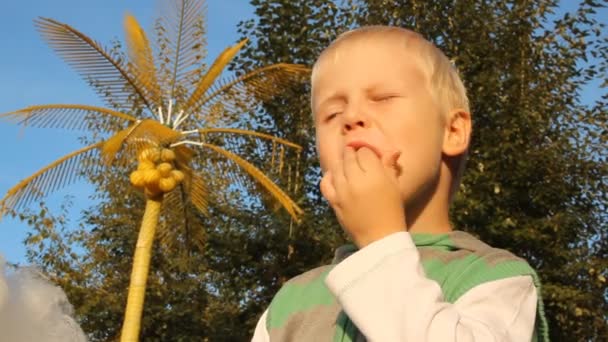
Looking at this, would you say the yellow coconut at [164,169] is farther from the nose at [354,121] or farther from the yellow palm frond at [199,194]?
the nose at [354,121]

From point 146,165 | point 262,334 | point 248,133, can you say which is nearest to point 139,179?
point 146,165

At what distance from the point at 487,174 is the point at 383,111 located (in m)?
11.7

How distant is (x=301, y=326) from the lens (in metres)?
1.71

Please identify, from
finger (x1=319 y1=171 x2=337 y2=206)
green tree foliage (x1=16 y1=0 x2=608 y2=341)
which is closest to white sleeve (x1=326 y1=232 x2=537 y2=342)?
finger (x1=319 y1=171 x2=337 y2=206)

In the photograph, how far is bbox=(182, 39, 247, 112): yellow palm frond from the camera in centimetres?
1456

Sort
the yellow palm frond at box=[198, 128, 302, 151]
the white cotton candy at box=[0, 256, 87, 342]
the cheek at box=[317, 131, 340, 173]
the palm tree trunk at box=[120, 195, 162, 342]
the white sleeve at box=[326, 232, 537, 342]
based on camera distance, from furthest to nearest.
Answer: the yellow palm frond at box=[198, 128, 302, 151] → the palm tree trunk at box=[120, 195, 162, 342] → the cheek at box=[317, 131, 340, 173] → the white sleeve at box=[326, 232, 537, 342] → the white cotton candy at box=[0, 256, 87, 342]

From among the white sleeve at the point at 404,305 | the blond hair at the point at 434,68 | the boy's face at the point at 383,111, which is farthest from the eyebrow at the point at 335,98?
the white sleeve at the point at 404,305

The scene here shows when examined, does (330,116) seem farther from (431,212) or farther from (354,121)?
(431,212)

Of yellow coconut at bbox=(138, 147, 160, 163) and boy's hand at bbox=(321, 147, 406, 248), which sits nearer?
boy's hand at bbox=(321, 147, 406, 248)

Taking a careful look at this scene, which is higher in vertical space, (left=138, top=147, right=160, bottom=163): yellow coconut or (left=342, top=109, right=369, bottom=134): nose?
(left=342, top=109, right=369, bottom=134): nose

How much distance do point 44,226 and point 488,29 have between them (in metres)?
9.77

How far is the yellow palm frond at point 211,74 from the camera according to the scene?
14.6 m

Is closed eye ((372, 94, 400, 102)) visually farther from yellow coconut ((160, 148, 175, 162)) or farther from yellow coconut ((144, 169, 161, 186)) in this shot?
yellow coconut ((160, 148, 175, 162))

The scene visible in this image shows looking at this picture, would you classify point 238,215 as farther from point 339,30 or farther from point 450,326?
point 450,326
